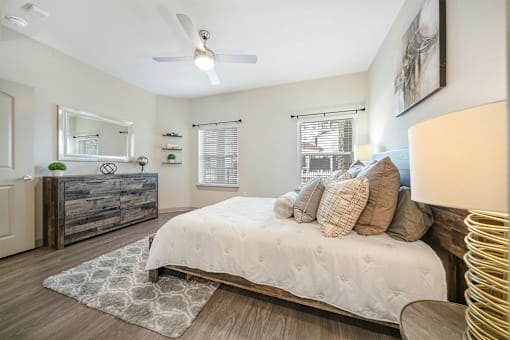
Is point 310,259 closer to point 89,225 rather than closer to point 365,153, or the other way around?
point 365,153

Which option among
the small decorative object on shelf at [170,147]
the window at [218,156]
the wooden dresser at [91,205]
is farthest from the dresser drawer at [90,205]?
the window at [218,156]

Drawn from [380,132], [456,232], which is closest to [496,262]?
[456,232]

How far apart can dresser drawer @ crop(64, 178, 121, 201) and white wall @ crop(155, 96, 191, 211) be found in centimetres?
122

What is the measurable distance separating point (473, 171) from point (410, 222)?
0.91 m

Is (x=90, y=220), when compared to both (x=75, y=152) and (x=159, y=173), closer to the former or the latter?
(x=75, y=152)

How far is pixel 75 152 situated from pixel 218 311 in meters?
3.29

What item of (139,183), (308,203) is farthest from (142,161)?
(308,203)

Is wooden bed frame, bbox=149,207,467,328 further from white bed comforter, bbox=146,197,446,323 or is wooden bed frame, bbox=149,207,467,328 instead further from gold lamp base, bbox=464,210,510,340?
gold lamp base, bbox=464,210,510,340

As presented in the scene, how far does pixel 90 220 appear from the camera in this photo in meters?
2.74

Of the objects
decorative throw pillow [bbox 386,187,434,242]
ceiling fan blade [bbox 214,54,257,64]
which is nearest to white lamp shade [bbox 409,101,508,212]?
decorative throw pillow [bbox 386,187,434,242]

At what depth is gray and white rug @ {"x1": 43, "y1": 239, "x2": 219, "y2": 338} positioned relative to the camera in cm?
131

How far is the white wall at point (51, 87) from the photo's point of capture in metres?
2.31

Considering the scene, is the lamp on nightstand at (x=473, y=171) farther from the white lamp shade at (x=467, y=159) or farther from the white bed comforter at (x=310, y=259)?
the white bed comforter at (x=310, y=259)

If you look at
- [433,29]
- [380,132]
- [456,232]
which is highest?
[433,29]
